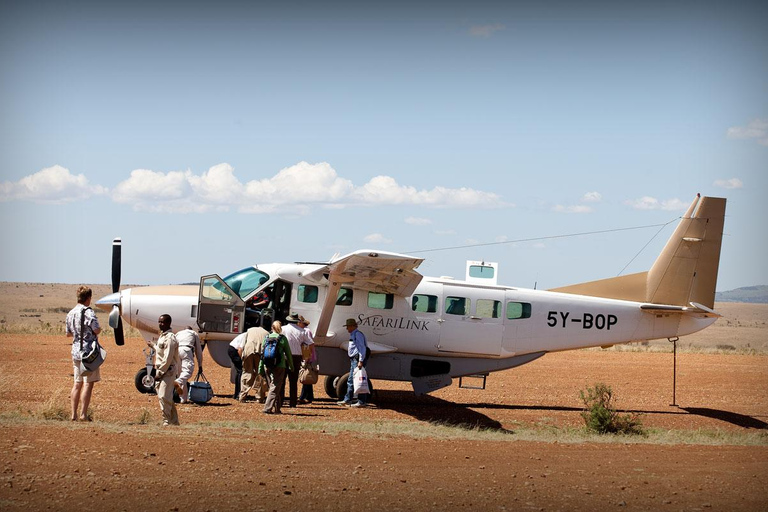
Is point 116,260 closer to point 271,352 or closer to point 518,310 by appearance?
point 271,352

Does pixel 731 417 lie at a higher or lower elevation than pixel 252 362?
lower

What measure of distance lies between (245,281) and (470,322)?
4.89 meters

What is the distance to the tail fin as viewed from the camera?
65.2ft

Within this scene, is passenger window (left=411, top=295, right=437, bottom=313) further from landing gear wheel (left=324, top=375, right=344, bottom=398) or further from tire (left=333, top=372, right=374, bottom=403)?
landing gear wheel (left=324, top=375, right=344, bottom=398)

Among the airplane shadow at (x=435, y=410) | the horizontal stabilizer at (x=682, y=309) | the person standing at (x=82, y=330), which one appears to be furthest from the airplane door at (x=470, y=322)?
the person standing at (x=82, y=330)

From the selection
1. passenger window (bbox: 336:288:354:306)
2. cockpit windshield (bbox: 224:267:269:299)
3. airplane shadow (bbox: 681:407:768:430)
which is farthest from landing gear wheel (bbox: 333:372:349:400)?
airplane shadow (bbox: 681:407:768:430)

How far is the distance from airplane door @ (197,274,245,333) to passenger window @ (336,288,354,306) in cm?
204

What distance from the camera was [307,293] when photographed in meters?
18.5

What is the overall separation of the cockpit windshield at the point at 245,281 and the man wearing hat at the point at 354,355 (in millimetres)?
2012

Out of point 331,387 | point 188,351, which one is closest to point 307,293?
point 331,387

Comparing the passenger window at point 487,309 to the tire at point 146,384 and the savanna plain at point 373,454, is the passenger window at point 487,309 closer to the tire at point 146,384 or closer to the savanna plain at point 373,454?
the savanna plain at point 373,454

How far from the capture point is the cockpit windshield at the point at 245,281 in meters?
18.3

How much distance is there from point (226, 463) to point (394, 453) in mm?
2538

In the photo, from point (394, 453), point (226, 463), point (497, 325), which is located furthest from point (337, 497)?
point (497, 325)
